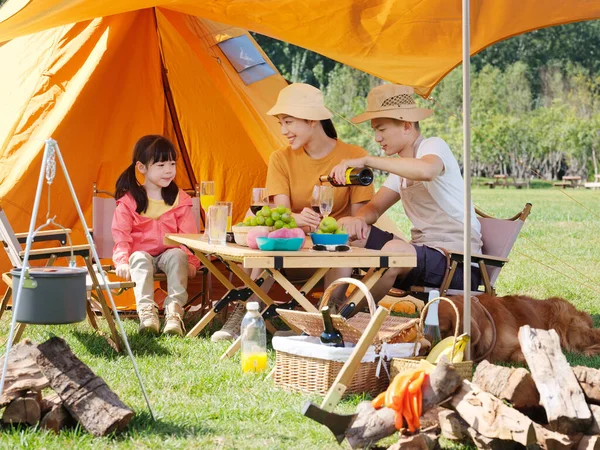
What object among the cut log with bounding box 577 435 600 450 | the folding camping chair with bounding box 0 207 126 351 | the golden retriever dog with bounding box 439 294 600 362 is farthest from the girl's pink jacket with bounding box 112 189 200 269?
the cut log with bounding box 577 435 600 450

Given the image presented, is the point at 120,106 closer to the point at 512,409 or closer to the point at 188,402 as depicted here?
the point at 188,402

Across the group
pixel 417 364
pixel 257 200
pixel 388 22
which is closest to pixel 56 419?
pixel 417 364

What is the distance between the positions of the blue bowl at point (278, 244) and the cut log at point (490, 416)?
1327 mm

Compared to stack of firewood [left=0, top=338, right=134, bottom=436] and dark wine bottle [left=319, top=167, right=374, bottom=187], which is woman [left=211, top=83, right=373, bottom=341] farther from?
stack of firewood [left=0, top=338, right=134, bottom=436]

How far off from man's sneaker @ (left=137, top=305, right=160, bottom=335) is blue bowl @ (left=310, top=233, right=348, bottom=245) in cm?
115

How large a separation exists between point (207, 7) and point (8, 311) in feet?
7.15

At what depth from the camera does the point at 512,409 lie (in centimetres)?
275

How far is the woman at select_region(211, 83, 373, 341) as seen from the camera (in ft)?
16.3

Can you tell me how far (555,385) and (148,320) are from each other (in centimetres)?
254

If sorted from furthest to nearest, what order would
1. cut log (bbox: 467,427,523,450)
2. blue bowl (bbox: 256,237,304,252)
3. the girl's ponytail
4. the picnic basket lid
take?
the girl's ponytail → blue bowl (bbox: 256,237,304,252) → the picnic basket lid → cut log (bbox: 467,427,523,450)

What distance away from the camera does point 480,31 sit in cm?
538

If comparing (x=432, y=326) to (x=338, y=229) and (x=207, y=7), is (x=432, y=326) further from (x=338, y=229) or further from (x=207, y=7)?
(x=207, y=7)

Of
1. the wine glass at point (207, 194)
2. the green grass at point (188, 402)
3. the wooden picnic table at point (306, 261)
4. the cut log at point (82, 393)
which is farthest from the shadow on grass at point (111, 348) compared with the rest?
the cut log at point (82, 393)

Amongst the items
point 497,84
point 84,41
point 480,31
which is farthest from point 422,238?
point 497,84
